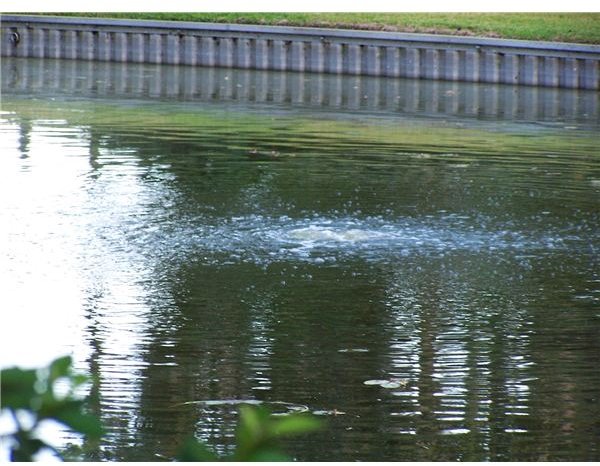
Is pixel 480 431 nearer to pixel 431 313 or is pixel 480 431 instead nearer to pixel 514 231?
pixel 431 313

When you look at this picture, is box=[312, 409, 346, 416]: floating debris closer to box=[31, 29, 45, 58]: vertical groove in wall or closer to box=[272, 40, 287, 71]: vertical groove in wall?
box=[272, 40, 287, 71]: vertical groove in wall

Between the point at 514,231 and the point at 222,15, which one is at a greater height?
the point at 222,15

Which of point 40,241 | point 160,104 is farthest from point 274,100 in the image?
point 40,241

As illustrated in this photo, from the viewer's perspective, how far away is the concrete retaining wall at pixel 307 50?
92.7 feet

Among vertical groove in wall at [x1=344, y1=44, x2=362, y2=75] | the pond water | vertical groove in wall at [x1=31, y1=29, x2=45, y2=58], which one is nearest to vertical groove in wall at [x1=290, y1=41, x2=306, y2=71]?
vertical groove in wall at [x1=344, y1=44, x2=362, y2=75]

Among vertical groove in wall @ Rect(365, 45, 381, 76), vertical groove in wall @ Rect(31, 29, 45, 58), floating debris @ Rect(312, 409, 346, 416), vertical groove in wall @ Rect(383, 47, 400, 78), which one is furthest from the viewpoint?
vertical groove in wall @ Rect(31, 29, 45, 58)

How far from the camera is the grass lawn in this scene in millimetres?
30609

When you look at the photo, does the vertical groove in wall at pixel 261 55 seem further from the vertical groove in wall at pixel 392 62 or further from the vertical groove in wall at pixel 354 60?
the vertical groove in wall at pixel 392 62

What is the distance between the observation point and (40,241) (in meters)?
10.9

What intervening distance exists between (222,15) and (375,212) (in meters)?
22.8

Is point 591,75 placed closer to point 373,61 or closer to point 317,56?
point 373,61

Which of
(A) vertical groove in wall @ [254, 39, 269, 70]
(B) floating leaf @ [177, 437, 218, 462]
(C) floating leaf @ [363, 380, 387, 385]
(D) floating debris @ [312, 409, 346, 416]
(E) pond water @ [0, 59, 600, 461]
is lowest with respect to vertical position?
(D) floating debris @ [312, 409, 346, 416]

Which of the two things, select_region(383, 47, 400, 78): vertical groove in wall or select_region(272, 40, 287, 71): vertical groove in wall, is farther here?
select_region(272, 40, 287, 71): vertical groove in wall

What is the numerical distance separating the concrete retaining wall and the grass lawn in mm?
1312
